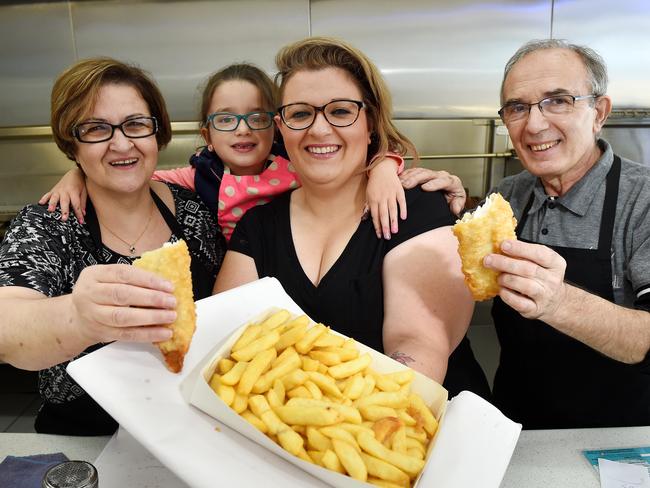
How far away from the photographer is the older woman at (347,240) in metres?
1.63

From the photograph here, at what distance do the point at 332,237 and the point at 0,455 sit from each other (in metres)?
1.17

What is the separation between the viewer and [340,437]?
982 mm

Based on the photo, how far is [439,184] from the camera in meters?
1.82

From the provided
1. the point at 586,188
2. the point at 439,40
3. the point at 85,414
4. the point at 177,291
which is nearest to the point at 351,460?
the point at 177,291

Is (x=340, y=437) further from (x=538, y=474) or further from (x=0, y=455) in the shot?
(x=0, y=455)

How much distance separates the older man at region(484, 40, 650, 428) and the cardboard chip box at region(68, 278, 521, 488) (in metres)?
0.57

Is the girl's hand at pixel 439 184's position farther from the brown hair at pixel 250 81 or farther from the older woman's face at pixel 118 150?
the older woman's face at pixel 118 150

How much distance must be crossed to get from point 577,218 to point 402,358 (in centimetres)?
84

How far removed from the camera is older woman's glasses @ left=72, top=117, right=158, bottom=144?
173 cm

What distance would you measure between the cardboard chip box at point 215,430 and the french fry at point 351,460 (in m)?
0.02

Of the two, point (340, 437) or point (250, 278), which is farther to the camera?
point (250, 278)

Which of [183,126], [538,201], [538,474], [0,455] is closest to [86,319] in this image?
[0,455]

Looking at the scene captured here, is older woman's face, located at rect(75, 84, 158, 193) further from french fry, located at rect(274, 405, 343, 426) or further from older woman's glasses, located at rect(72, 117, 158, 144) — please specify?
french fry, located at rect(274, 405, 343, 426)

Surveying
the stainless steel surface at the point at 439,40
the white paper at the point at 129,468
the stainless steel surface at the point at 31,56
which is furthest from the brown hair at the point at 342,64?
the stainless steel surface at the point at 31,56
